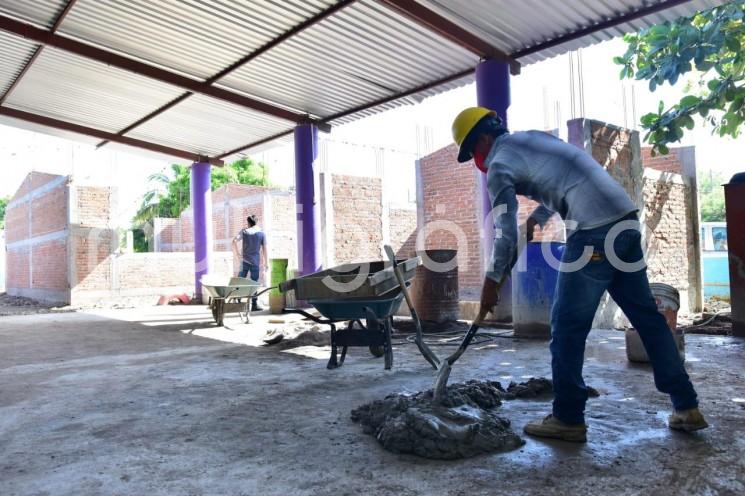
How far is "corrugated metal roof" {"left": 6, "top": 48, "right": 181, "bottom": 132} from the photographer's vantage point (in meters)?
9.30

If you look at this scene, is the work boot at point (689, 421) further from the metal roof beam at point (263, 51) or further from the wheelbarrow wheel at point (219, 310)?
the wheelbarrow wheel at point (219, 310)

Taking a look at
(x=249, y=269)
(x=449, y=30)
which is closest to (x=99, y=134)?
(x=249, y=269)

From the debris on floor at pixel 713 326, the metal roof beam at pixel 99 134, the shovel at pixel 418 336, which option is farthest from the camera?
the metal roof beam at pixel 99 134

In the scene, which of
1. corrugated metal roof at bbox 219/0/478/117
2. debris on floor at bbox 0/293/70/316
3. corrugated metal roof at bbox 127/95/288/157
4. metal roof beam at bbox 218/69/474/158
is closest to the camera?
corrugated metal roof at bbox 219/0/478/117

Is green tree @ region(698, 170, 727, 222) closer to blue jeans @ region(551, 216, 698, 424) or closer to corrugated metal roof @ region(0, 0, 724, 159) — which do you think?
corrugated metal roof @ region(0, 0, 724, 159)

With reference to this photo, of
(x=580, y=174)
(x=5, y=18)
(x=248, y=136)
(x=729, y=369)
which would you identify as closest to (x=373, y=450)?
(x=580, y=174)

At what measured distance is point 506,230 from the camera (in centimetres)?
288

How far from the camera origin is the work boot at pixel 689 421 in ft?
9.27

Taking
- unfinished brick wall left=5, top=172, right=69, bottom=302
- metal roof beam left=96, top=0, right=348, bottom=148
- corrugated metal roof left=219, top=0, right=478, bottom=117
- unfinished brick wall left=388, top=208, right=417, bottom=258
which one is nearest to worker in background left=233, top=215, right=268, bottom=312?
metal roof beam left=96, top=0, right=348, bottom=148

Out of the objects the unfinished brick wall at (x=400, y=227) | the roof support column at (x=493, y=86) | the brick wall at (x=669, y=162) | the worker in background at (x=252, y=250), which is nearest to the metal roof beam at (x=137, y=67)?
the worker in background at (x=252, y=250)

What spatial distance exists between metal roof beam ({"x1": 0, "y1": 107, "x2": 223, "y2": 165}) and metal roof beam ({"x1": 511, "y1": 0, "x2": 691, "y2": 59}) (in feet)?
29.0

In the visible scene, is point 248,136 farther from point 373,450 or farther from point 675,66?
point 373,450

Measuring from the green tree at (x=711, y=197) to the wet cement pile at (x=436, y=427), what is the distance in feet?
142

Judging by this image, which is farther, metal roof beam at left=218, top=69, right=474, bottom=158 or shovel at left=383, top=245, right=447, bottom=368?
metal roof beam at left=218, top=69, right=474, bottom=158
